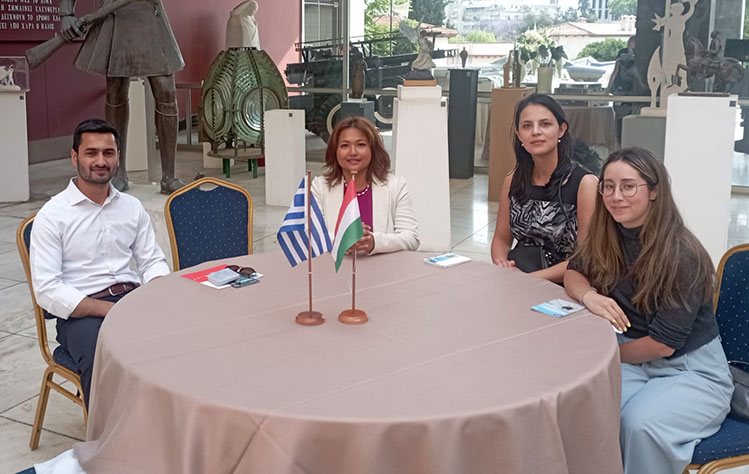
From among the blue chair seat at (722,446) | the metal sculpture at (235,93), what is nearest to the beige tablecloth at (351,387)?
the blue chair seat at (722,446)

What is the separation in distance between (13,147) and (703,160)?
5.41 m

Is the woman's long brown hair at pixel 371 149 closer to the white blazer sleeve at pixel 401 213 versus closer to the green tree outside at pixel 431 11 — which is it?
the white blazer sleeve at pixel 401 213

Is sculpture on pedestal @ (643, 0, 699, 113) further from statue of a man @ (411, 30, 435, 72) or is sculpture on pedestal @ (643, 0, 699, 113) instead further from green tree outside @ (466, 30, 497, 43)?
statue of a man @ (411, 30, 435, 72)

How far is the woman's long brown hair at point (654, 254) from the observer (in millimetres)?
2246

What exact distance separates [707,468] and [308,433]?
3.77ft

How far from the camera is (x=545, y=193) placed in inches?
128

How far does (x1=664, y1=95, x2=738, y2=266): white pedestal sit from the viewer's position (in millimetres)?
4984

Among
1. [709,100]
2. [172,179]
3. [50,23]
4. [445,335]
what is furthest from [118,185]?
[445,335]

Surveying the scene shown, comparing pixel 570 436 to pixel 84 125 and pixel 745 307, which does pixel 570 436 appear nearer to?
pixel 745 307

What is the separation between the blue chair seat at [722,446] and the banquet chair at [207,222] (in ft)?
6.44

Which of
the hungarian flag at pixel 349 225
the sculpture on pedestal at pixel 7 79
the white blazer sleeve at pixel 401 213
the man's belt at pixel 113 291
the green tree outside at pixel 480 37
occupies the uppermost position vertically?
Result: the green tree outside at pixel 480 37

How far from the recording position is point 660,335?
2.27 meters

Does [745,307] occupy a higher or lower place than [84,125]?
lower

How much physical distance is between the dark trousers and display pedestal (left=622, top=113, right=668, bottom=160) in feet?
17.1
